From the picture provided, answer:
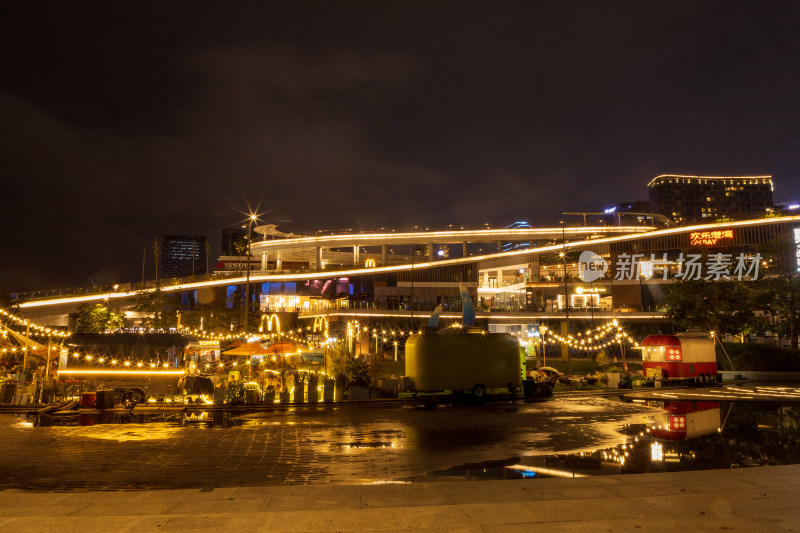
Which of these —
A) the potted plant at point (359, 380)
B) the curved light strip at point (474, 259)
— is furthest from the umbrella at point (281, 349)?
the curved light strip at point (474, 259)

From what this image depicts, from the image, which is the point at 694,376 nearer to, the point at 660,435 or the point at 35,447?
the point at 660,435

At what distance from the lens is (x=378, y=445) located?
48.3ft

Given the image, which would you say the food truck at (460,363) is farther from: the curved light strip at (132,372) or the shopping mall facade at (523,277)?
the shopping mall facade at (523,277)

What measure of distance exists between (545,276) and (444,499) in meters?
74.4

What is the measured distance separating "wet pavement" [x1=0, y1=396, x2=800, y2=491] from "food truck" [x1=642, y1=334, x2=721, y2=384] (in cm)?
873

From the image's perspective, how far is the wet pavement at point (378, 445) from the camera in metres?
11.3

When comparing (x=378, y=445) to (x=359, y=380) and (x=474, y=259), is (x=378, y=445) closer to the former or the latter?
(x=359, y=380)

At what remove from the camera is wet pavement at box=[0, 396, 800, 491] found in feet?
36.9

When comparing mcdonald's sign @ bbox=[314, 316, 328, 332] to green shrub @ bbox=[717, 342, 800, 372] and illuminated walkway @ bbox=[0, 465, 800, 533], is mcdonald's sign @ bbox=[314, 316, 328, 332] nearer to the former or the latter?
green shrub @ bbox=[717, 342, 800, 372]

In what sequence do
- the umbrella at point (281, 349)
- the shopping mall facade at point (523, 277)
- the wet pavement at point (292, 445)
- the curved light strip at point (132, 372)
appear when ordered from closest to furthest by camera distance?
the wet pavement at point (292, 445) < the curved light strip at point (132, 372) < the umbrella at point (281, 349) < the shopping mall facade at point (523, 277)

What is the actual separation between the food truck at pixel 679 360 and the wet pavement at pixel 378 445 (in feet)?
28.7

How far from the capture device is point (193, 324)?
5916cm

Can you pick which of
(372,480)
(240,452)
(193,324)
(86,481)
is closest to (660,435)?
(372,480)

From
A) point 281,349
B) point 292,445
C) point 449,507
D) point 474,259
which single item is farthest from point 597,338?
point 474,259
